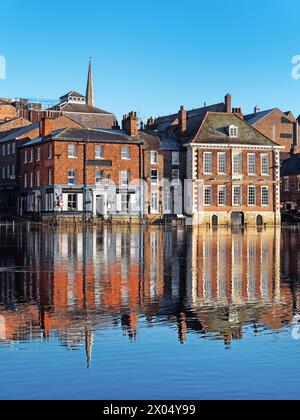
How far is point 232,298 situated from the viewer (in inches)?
795

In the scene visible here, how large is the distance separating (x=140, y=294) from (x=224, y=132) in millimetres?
70772

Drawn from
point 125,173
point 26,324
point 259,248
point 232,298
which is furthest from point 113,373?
point 125,173

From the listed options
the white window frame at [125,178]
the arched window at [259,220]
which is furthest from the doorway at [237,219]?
the white window frame at [125,178]

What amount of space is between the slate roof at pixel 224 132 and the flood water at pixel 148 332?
6036cm

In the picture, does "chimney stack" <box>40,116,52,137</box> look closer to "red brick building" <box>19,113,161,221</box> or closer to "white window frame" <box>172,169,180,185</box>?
"red brick building" <box>19,113,161,221</box>

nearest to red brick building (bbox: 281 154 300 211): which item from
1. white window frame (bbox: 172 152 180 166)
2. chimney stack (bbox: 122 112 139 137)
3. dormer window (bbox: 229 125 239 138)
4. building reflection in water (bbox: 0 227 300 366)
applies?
dormer window (bbox: 229 125 239 138)

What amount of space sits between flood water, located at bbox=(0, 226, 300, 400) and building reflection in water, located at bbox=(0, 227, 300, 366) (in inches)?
1.2

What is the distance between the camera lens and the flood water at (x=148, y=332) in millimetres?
11180

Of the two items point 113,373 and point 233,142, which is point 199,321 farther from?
point 233,142

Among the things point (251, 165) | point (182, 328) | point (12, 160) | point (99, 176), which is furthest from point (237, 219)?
point (182, 328)

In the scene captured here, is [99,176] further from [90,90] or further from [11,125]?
[90,90]

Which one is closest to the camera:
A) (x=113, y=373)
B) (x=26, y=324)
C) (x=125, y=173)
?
(x=113, y=373)

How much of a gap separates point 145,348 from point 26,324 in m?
3.37

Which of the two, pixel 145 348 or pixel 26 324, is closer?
pixel 145 348
